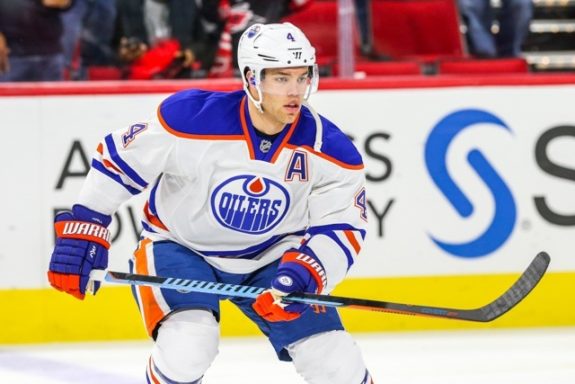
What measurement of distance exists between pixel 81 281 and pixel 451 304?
2192mm

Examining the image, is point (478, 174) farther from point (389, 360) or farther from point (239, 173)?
point (239, 173)

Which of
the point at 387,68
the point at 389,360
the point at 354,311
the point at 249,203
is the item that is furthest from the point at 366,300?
the point at 387,68

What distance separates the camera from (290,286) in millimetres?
3029

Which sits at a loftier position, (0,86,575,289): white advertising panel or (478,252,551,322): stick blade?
(478,252,551,322): stick blade

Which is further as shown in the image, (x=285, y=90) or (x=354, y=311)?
(x=354, y=311)

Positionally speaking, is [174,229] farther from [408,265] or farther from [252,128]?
[408,265]

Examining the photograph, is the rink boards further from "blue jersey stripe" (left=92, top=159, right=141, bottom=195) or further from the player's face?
the player's face

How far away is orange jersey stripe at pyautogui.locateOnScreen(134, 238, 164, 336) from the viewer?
10.4 ft

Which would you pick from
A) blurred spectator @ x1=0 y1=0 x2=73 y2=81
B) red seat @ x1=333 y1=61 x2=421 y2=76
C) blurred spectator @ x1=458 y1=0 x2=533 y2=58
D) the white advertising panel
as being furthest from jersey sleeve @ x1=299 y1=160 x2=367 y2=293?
blurred spectator @ x1=458 y1=0 x2=533 y2=58

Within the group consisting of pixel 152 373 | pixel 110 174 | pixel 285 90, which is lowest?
pixel 152 373

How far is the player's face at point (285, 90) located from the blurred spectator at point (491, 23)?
9.99 ft

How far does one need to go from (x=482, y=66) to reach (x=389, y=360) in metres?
1.74

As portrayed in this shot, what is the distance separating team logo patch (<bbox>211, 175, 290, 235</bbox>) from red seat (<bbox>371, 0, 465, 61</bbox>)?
2.92 m

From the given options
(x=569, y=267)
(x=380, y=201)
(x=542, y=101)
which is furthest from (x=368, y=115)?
(x=569, y=267)
